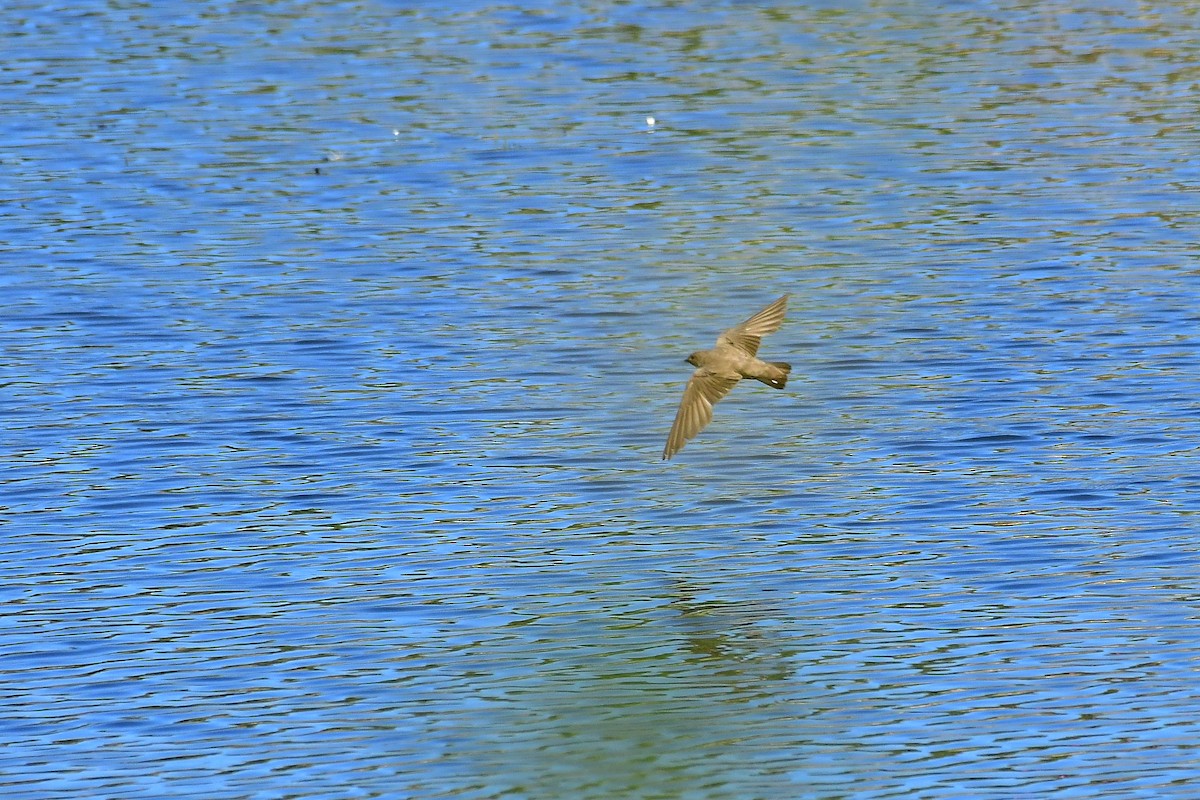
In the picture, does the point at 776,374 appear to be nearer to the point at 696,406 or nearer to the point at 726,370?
the point at 726,370

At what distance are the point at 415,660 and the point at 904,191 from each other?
10261 millimetres

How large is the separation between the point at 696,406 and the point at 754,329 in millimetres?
826

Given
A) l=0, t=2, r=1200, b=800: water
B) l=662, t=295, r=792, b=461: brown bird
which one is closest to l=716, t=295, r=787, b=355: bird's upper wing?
l=662, t=295, r=792, b=461: brown bird

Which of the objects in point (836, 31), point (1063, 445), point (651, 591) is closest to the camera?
point (651, 591)

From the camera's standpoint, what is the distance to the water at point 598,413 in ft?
29.2

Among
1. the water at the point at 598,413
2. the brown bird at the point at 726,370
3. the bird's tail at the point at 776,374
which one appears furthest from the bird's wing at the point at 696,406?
the water at the point at 598,413

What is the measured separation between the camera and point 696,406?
1054cm

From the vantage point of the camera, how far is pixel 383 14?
26.2 meters

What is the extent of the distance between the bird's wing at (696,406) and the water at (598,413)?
75 centimetres

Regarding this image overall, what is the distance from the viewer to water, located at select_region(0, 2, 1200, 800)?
889 cm

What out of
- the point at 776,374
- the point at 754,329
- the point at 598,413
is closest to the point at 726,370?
the point at 776,374

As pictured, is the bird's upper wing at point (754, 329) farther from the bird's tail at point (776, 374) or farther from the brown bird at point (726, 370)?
the bird's tail at point (776, 374)

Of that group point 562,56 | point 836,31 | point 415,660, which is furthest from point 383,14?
point 415,660

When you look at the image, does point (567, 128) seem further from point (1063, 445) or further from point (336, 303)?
point (1063, 445)
